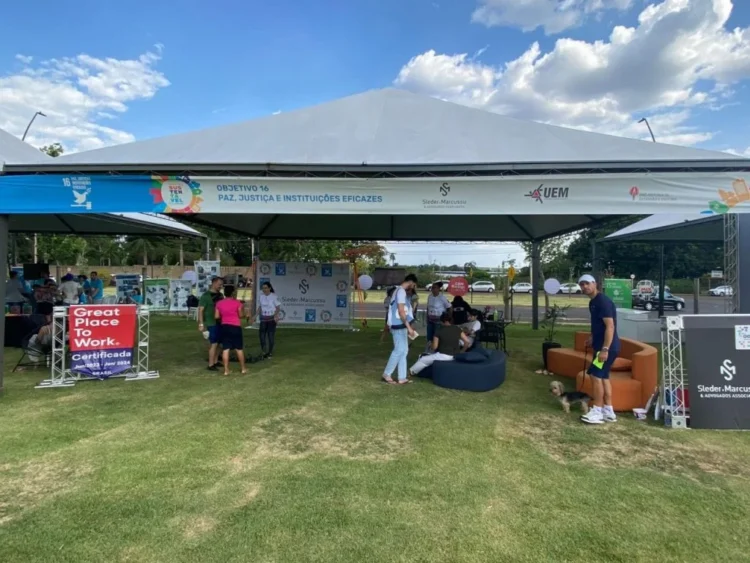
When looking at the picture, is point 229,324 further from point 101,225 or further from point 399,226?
point 101,225

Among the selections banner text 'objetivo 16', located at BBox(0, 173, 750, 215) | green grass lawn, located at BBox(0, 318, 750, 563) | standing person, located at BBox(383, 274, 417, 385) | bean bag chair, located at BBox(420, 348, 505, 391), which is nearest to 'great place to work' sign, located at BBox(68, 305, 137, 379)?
green grass lawn, located at BBox(0, 318, 750, 563)

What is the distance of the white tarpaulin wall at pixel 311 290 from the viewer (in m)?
14.9

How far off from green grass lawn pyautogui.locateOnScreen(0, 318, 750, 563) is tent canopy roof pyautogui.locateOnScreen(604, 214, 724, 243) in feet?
27.2

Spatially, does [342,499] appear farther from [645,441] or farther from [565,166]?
[565,166]

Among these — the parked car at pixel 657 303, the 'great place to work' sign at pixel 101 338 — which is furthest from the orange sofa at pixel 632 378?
the parked car at pixel 657 303

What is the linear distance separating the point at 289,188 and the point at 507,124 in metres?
3.69

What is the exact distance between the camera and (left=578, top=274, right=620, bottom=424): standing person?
529cm

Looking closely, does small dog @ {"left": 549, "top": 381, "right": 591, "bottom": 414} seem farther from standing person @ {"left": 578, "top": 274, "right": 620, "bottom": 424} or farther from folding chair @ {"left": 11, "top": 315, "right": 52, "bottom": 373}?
folding chair @ {"left": 11, "top": 315, "right": 52, "bottom": 373}

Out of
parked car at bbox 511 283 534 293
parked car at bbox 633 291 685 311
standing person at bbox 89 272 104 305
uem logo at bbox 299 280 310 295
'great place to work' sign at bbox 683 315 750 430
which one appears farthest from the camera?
parked car at bbox 511 283 534 293

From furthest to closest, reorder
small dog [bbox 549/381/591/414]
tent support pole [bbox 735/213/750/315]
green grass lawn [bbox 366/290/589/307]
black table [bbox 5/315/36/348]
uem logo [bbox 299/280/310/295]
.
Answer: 1. green grass lawn [bbox 366/290/589/307]
2. uem logo [bbox 299/280/310/295]
3. black table [bbox 5/315/36/348]
4. tent support pole [bbox 735/213/750/315]
5. small dog [bbox 549/381/591/414]

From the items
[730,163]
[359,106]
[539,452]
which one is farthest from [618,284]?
[539,452]

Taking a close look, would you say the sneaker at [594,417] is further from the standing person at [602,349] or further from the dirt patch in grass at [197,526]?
the dirt patch in grass at [197,526]

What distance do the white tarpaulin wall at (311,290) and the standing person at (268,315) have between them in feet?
18.1

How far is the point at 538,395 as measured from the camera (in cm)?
669
